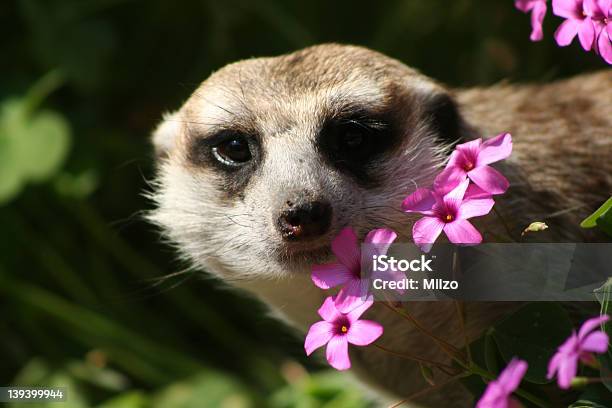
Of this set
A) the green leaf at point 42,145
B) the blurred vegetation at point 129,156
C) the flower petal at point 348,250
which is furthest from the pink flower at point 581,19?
the green leaf at point 42,145

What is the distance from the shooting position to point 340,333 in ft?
5.49

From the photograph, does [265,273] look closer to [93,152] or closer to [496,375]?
[496,375]

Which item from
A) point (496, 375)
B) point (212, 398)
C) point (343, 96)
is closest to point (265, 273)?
point (343, 96)

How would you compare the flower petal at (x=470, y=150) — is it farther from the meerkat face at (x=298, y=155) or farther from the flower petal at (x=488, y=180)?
the meerkat face at (x=298, y=155)

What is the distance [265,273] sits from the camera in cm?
209

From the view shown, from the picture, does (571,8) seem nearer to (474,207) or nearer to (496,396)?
(474,207)

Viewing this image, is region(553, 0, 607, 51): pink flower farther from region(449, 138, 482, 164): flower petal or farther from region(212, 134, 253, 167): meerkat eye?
region(212, 134, 253, 167): meerkat eye

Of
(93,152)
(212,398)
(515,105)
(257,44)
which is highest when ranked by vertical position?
(515,105)

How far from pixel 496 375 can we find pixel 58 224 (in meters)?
2.70

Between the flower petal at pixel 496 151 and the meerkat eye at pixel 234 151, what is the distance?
0.67 metres

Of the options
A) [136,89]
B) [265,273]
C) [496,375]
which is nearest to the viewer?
[496,375]

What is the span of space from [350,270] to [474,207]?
271 millimetres

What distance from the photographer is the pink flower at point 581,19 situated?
1.80 metres

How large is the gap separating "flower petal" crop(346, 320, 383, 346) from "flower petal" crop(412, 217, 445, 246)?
0.18 m
